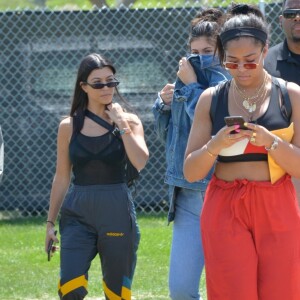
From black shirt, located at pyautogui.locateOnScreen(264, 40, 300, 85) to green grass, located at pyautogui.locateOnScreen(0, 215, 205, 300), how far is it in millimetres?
2320

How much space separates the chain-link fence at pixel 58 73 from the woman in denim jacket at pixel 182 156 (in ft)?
17.4

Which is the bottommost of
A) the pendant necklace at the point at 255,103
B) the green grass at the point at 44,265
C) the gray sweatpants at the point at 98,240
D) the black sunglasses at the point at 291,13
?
the green grass at the point at 44,265

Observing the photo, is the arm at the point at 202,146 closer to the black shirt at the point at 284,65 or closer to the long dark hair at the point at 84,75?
the black shirt at the point at 284,65

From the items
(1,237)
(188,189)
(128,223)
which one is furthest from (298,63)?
(1,237)

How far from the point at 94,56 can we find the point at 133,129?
51 centimetres

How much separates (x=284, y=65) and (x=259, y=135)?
1.53 meters

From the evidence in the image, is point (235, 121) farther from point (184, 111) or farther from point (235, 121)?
point (184, 111)

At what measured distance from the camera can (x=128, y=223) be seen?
208 inches

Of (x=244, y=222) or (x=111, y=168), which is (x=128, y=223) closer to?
(x=111, y=168)

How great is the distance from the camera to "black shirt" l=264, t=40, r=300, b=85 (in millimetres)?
5117

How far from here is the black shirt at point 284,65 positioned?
5.12 meters

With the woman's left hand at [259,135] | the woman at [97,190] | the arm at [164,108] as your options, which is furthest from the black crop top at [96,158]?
the woman's left hand at [259,135]

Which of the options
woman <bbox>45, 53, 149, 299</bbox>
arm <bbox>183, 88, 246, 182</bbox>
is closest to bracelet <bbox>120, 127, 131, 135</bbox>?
woman <bbox>45, 53, 149, 299</bbox>

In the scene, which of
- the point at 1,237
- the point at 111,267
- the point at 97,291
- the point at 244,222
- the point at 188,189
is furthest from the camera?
the point at 1,237
